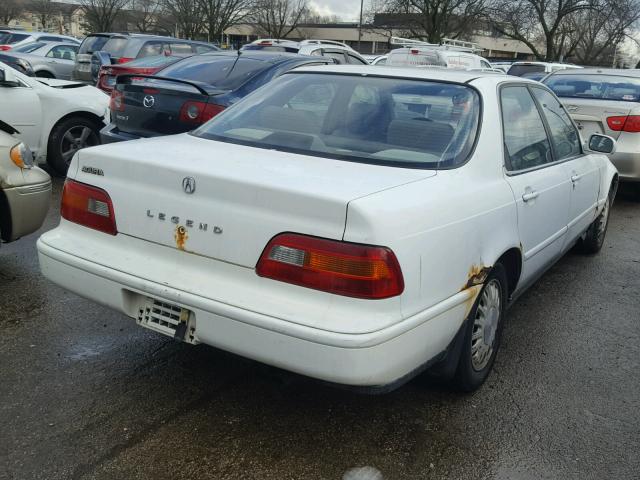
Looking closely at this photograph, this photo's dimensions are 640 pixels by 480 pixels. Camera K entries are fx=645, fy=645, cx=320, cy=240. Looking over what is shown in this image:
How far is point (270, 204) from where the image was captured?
2.42m

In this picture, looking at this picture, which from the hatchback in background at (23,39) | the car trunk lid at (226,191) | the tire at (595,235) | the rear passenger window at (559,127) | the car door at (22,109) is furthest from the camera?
the hatchback in background at (23,39)

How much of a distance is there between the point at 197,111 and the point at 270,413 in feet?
11.8

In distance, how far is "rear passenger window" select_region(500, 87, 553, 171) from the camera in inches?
132

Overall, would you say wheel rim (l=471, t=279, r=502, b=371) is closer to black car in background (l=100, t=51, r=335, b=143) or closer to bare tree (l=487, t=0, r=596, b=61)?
black car in background (l=100, t=51, r=335, b=143)

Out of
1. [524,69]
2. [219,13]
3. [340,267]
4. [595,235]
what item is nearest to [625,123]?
[595,235]

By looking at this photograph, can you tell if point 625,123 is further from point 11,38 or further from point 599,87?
point 11,38

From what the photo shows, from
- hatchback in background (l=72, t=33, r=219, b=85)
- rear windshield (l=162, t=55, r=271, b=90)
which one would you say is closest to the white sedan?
rear windshield (l=162, t=55, r=271, b=90)

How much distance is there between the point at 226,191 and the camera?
250 cm

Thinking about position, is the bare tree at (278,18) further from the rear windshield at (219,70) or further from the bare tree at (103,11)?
the rear windshield at (219,70)

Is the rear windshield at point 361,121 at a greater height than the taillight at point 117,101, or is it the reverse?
the rear windshield at point 361,121

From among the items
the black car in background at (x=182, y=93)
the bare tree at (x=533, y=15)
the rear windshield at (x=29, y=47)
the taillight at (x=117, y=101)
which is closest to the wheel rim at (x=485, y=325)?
the black car in background at (x=182, y=93)

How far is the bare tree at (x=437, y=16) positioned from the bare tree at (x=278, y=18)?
20.7 metres

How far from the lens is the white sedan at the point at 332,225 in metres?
2.31

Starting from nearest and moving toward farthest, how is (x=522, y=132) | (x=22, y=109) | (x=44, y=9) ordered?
(x=522, y=132) → (x=22, y=109) → (x=44, y=9)
